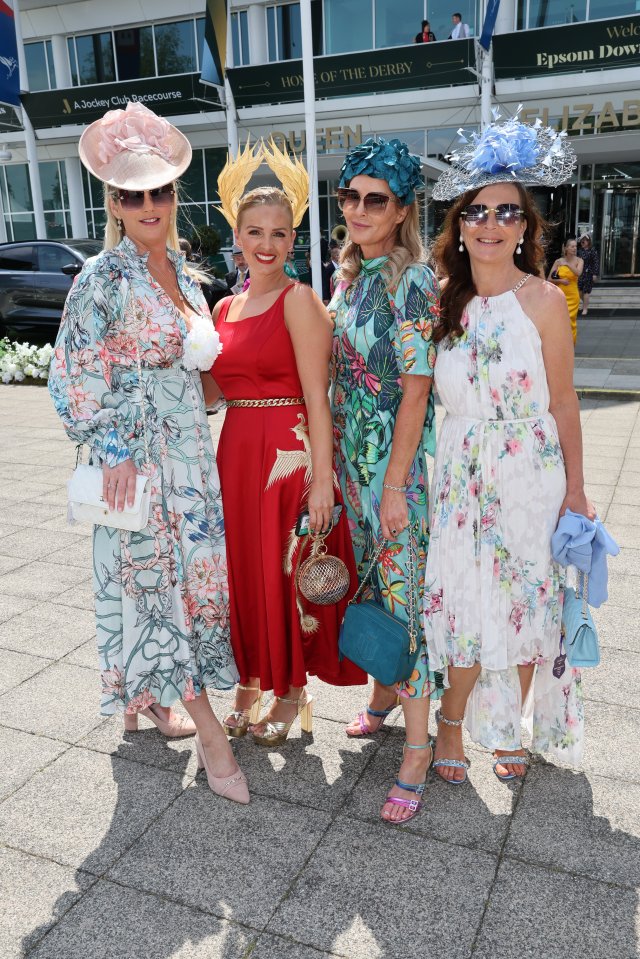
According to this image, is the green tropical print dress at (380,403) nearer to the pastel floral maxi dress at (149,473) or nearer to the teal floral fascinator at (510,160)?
the teal floral fascinator at (510,160)

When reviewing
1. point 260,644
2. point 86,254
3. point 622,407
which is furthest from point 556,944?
point 86,254

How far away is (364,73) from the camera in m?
17.3

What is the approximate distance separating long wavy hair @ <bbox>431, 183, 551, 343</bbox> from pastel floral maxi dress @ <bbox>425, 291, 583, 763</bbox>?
0.15 feet

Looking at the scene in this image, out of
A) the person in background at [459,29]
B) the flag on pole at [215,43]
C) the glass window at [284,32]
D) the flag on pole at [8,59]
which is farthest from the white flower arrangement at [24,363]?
the glass window at [284,32]

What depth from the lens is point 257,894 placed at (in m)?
2.19

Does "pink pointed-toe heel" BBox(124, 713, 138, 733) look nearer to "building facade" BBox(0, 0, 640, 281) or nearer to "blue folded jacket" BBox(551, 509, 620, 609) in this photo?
"blue folded jacket" BBox(551, 509, 620, 609)

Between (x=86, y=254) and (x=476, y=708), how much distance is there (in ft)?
36.7

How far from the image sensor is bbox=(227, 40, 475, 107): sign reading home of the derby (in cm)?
1609

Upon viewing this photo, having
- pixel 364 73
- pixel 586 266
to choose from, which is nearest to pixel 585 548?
pixel 586 266

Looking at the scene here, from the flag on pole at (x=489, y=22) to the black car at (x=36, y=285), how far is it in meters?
8.44

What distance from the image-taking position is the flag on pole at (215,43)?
51.9 ft

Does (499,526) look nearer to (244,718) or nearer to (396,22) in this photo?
(244,718)

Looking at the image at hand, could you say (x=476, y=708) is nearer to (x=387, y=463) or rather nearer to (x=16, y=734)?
(x=387, y=463)

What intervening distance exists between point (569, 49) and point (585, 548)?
16.3 meters
